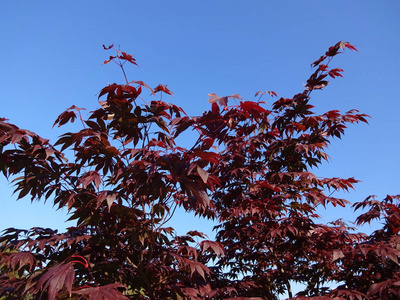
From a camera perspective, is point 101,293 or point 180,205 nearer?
point 101,293

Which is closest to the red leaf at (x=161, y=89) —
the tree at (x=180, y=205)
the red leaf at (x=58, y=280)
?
the tree at (x=180, y=205)

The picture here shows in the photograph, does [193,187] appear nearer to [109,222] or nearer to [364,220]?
[109,222]

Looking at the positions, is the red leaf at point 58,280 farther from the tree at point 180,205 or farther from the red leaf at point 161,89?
the red leaf at point 161,89

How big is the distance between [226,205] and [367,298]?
6.23 feet

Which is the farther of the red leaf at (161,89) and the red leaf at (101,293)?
the red leaf at (161,89)

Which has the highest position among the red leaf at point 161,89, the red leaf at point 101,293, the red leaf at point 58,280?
the red leaf at point 161,89

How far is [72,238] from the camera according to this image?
2932 millimetres

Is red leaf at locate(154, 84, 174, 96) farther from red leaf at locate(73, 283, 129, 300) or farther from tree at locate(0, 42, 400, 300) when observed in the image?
red leaf at locate(73, 283, 129, 300)

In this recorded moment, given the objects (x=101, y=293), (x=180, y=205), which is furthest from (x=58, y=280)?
(x=180, y=205)

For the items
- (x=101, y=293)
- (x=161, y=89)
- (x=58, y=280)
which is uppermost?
(x=161, y=89)

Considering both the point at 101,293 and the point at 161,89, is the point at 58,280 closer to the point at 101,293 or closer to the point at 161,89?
the point at 101,293

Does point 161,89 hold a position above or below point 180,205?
above

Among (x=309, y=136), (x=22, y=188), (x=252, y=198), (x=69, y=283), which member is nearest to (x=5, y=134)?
(x=22, y=188)

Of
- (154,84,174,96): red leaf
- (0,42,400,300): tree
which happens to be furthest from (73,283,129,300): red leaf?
(154,84,174,96): red leaf
